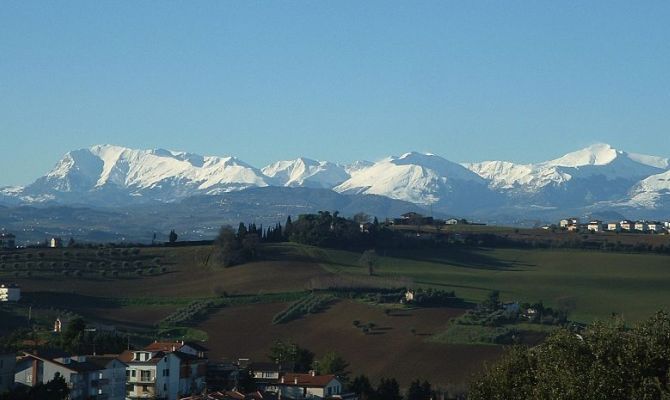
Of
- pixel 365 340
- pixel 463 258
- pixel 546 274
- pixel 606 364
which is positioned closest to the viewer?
pixel 606 364

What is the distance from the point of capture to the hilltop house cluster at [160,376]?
53.0 metres

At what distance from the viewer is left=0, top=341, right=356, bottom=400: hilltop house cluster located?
5300 centimetres

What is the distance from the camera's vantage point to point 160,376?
58000 millimetres

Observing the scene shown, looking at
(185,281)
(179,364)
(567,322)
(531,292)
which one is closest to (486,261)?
(531,292)

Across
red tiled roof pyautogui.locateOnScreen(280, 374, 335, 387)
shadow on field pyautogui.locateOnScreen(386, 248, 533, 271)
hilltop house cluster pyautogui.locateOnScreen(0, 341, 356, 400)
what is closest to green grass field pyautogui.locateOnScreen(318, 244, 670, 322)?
shadow on field pyautogui.locateOnScreen(386, 248, 533, 271)

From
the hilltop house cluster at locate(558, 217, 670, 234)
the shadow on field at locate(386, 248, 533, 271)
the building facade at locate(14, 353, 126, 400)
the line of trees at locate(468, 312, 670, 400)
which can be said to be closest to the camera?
the line of trees at locate(468, 312, 670, 400)

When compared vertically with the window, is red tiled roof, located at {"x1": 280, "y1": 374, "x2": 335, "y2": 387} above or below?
below

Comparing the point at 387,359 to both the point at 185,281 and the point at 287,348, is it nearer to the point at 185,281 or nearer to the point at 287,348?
the point at 287,348

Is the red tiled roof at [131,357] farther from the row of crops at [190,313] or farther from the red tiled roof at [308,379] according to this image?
the row of crops at [190,313]

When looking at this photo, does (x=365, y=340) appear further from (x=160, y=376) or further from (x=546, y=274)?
(x=546, y=274)

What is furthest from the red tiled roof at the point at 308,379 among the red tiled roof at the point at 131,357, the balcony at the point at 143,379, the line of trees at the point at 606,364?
the line of trees at the point at 606,364

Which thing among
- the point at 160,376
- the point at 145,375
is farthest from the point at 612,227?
the point at 145,375

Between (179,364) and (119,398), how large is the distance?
4.06 metres

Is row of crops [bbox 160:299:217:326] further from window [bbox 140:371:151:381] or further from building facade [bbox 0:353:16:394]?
building facade [bbox 0:353:16:394]
